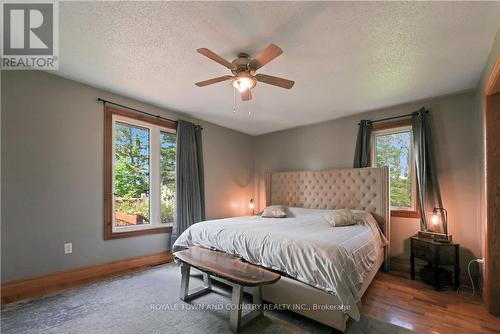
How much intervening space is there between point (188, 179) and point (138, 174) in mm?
823

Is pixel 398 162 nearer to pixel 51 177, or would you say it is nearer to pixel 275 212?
pixel 275 212

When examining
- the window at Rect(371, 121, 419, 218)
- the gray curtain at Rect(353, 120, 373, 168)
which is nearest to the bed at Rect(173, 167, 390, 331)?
the gray curtain at Rect(353, 120, 373, 168)

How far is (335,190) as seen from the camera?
13.5ft

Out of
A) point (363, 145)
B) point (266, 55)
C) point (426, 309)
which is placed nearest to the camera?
point (266, 55)

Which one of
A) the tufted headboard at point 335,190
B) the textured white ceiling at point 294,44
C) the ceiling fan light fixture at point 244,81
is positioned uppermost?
the textured white ceiling at point 294,44

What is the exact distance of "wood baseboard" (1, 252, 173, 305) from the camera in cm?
243

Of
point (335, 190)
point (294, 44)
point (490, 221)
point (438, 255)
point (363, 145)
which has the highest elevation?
point (294, 44)

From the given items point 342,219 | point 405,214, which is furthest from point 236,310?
point 405,214

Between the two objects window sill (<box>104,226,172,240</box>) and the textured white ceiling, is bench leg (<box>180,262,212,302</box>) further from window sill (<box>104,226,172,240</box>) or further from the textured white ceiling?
the textured white ceiling

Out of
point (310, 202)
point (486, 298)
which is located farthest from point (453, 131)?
point (310, 202)

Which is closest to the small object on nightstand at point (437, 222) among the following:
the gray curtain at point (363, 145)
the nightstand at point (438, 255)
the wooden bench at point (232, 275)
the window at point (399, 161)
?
the nightstand at point (438, 255)

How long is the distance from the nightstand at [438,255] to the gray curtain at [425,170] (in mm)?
401

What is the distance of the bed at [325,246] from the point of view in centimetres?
192

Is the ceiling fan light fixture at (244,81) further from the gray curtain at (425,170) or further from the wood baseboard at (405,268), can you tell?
the wood baseboard at (405,268)
